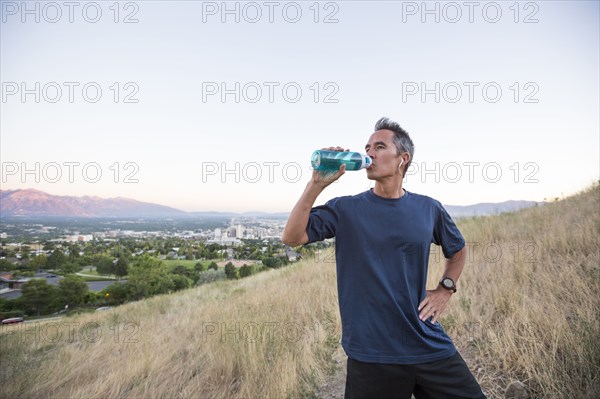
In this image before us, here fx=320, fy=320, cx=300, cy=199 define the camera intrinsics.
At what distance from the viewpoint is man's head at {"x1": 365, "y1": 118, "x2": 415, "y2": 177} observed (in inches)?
82.5

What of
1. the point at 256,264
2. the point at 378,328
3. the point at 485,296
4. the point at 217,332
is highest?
the point at 378,328

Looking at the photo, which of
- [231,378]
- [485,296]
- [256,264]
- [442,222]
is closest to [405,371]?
[442,222]

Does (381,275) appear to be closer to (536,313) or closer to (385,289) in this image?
(385,289)

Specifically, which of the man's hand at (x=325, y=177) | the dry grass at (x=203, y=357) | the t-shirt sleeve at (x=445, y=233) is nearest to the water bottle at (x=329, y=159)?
the man's hand at (x=325, y=177)

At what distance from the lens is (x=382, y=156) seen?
212cm

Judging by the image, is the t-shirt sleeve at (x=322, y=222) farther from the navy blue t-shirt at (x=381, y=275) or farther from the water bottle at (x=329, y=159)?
the water bottle at (x=329, y=159)

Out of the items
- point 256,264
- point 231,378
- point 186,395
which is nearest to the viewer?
point 186,395

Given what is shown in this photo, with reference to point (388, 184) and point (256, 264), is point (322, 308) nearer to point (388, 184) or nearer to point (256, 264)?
point (388, 184)

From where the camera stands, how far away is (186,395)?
371 cm

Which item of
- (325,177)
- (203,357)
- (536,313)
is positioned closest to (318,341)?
(203,357)

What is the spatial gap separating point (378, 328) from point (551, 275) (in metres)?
3.90

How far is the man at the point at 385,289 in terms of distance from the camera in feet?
5.86

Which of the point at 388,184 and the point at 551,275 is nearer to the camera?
the point at 388,184

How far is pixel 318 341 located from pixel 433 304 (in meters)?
2.66
